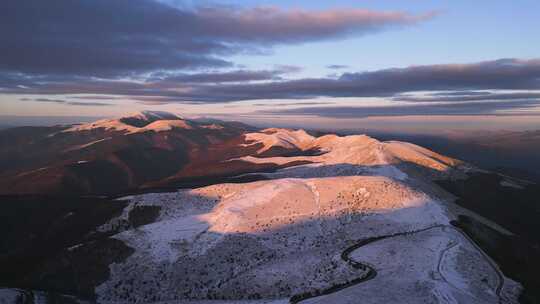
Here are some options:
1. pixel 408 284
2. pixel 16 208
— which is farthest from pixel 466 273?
pixel 16 208

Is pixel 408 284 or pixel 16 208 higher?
pixel 408 284

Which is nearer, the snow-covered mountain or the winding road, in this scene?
the winding road

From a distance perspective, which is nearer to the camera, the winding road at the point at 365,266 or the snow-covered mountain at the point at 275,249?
the winding road at the point at 365,266

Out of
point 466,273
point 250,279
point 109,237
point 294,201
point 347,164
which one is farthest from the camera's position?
point 347,164

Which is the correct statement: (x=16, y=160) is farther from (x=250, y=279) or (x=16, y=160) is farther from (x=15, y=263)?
(x=250, y=279)

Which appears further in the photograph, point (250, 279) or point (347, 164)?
point (347, 164)

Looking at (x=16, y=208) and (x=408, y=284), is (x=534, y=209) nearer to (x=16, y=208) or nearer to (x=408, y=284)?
(x=408, y=284)

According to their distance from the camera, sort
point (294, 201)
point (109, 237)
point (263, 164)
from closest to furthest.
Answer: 1. point (109, 237)
2. point (294, 201)
3. point (263, 164)

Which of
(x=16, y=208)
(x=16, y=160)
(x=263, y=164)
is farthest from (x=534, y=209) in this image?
(x=16, y=160)

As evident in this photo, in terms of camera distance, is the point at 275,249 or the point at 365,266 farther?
the point at 275,249

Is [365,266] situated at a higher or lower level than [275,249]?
higher
